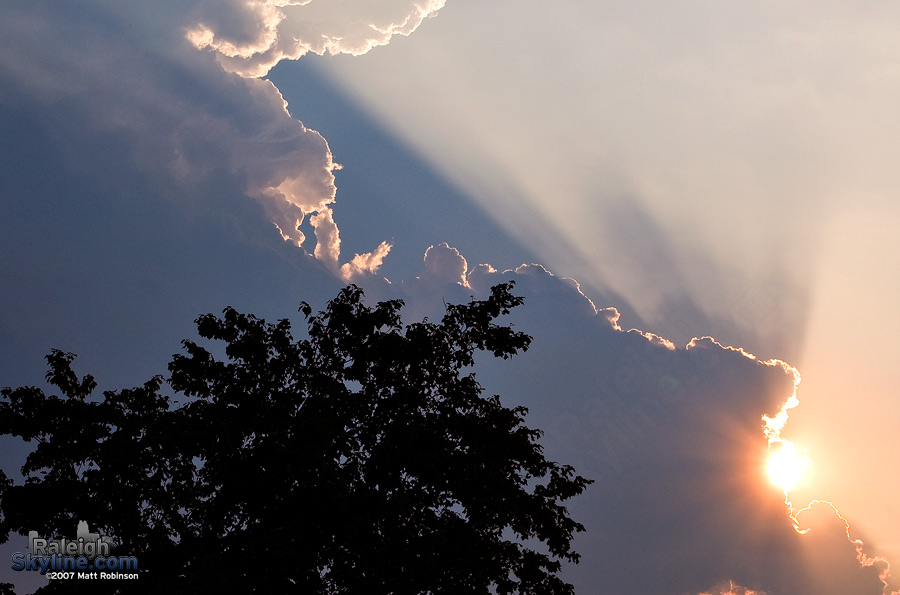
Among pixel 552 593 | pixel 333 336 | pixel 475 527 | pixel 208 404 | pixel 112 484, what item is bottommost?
pixel 552 593

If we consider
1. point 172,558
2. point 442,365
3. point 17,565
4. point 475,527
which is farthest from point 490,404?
point 17,565

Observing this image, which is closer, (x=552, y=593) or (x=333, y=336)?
(x=552, y=593)

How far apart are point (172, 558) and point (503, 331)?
497 inches

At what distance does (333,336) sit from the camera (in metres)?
26.2

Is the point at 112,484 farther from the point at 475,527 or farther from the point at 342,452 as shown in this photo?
the point at 475,527

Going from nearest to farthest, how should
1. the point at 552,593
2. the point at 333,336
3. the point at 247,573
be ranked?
the point at 247,573 → the point at 552,593 → the point at 333,336

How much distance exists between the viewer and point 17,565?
22.8m

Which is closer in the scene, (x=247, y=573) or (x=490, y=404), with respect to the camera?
(x=247, y=573)

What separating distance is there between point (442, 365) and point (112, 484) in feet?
36.2

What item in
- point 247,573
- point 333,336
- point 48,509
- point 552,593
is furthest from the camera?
point 333,336

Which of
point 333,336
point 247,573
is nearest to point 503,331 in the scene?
point 333,336

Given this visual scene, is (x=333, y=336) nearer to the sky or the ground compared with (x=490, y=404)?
nearer to the sky

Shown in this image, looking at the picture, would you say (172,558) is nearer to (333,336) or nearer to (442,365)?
(333,336)

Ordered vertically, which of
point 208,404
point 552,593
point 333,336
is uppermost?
point 333,336
